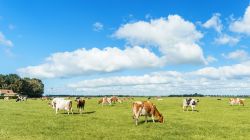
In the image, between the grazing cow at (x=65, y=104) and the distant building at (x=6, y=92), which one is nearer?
the grazing cow at (x=65, y=104)

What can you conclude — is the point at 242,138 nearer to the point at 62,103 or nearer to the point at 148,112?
the point at 148,112

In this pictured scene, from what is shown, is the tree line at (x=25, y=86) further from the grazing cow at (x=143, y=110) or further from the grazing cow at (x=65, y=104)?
the grazing cow at (x=143, y=110)

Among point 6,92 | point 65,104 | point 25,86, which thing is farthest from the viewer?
point 25,86

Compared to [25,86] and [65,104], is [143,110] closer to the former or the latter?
[65,104]

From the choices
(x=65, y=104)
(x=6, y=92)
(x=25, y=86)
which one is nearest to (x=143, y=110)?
(x=65, y=104)

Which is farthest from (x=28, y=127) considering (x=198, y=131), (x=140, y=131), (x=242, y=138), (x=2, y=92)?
(x=2, y=92)

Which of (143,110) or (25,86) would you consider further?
(25,86)

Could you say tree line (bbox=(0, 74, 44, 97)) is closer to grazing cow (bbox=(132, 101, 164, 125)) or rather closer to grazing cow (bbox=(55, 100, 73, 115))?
grazing cow (bbox=(55, 100, 73, 115))

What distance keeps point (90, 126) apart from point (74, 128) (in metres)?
1.58

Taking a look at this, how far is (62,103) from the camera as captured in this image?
143 feet

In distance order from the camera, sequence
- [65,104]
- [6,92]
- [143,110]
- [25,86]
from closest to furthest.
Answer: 1. [143,110]
2. [65,104]
3. [6,92]
4. [25,86]

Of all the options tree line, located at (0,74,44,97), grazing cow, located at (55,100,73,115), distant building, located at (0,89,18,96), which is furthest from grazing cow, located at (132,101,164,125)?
tree line, located at (0,74,44,97)

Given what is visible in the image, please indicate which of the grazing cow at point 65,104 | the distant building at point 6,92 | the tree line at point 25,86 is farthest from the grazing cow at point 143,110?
the tree line at point 25,86

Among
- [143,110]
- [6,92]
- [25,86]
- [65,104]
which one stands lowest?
[143,110]
